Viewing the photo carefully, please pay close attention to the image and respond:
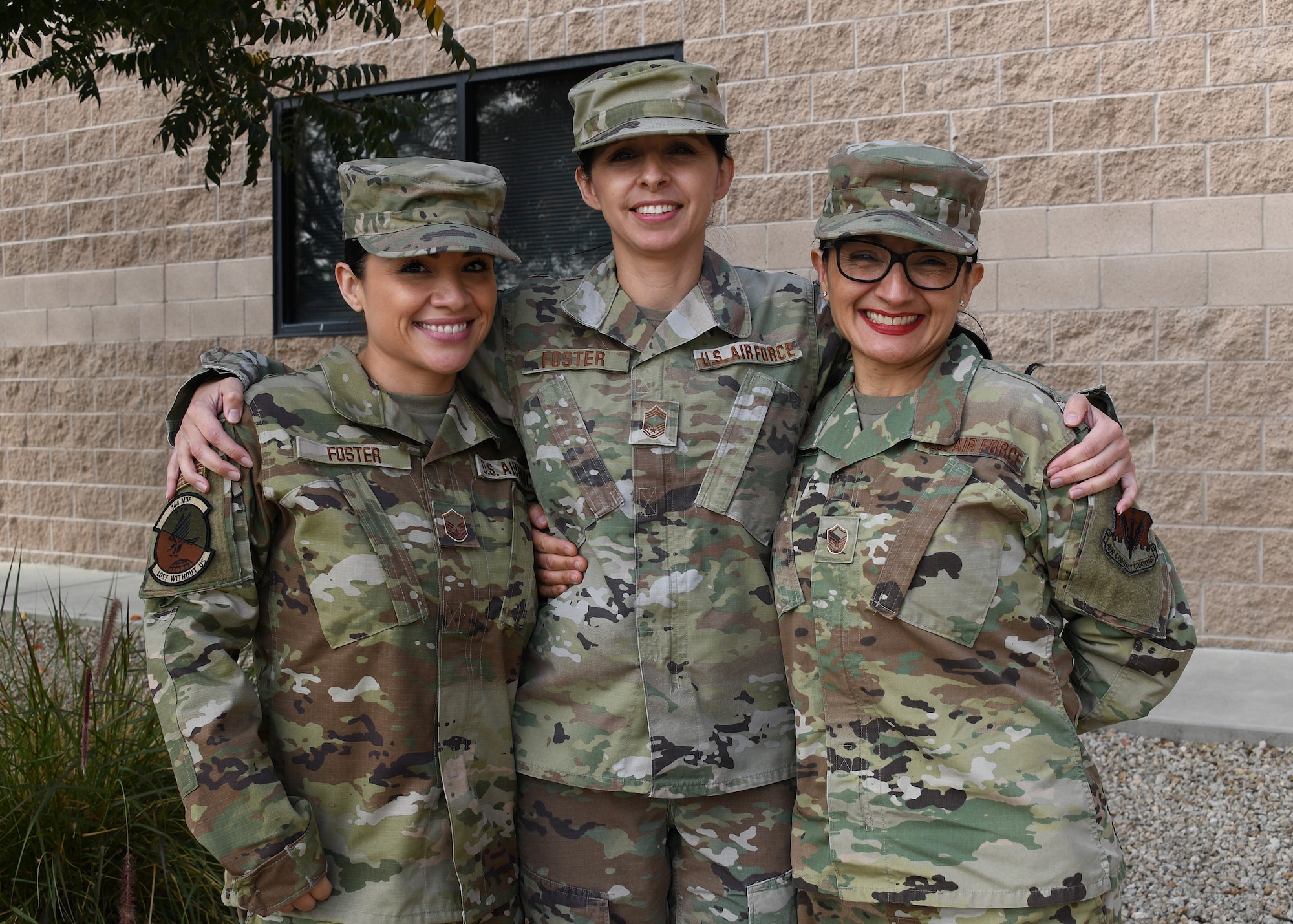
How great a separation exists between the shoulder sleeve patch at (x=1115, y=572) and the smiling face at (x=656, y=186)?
106 cm

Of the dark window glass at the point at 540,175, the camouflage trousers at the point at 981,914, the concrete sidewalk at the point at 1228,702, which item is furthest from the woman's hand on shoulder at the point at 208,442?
the dark window glass at the point at 540,175

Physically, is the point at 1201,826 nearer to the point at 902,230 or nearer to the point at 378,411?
the point at 902,230

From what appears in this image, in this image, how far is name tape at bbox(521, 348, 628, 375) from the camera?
2.44 meters

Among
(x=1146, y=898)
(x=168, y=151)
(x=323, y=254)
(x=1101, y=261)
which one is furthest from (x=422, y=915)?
(x=168, y=151)

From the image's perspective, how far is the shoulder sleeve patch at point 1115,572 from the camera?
199 cm

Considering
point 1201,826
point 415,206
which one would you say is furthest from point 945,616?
point 1201,826

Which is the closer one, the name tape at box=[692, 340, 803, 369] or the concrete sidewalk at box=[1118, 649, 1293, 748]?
the name tape at box=[692, 340, 803, 369]

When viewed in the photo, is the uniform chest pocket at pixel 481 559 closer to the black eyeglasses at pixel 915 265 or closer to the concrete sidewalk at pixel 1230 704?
the black eyeglasses at pixel 915 265

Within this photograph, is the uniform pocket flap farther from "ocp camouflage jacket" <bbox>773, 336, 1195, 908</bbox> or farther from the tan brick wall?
the tan brick wall

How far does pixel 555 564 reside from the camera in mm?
2357

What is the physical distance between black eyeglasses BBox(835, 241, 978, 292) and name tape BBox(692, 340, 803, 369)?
1.08 feet

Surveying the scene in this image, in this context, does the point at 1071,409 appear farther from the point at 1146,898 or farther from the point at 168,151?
the point at 168,151

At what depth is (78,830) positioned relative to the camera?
2.91 meters

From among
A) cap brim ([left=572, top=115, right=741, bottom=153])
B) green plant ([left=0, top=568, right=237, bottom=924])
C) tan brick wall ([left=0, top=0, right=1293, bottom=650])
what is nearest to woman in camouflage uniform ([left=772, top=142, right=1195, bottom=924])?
cap brim ([left=572, top=115, right=741, bottom=153])
